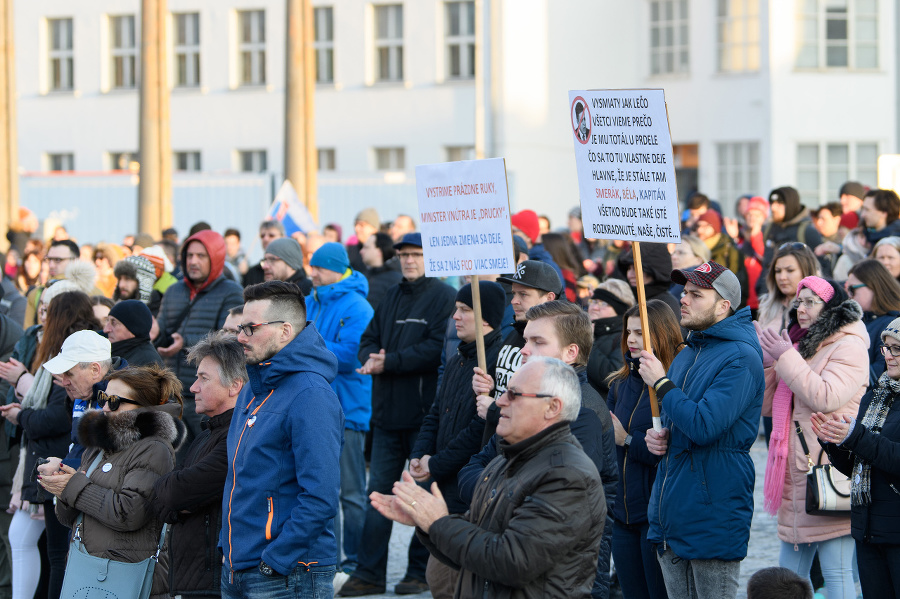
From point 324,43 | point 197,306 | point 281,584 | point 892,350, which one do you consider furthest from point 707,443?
point 324,43

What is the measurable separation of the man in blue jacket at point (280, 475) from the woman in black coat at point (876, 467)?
92.1 inches

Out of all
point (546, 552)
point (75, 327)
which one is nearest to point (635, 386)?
point (546, 552)

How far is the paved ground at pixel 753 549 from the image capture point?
796 centimetres

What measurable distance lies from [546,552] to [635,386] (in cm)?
269

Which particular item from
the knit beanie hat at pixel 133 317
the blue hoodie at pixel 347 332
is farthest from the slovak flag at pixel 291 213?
the knit beanie hat at pixel 133 317

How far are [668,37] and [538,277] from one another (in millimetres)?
25950

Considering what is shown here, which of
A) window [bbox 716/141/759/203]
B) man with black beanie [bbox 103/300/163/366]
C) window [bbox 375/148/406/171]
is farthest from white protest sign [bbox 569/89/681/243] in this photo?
window [bbox 375/148/406/171]

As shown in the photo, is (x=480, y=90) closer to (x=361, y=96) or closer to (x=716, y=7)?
(x=361, y=96)

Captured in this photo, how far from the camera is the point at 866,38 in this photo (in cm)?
2922

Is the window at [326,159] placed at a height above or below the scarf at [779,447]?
above

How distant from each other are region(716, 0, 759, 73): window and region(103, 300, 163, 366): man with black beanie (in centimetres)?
2429

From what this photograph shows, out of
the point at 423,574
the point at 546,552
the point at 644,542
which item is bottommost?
the point at 423,574

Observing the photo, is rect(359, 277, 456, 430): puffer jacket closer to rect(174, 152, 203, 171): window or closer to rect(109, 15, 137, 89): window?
rect(174, 152, 203, 171): window

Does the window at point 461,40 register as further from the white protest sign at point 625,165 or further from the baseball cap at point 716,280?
the baseball cap at point 716,280
